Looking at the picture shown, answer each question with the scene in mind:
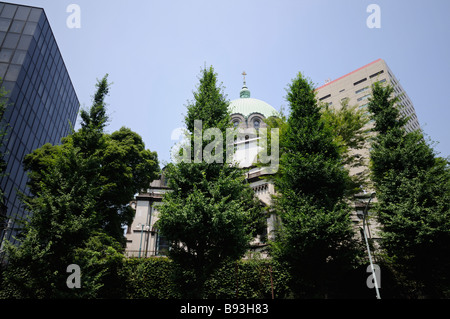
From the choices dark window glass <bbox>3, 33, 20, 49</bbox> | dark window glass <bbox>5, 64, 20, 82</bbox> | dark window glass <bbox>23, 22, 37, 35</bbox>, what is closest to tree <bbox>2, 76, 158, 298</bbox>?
dark window glass <bbox>5, 64, 20, 82</bbox>

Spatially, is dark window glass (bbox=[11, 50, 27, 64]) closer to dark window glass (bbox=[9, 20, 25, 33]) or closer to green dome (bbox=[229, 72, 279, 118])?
dark window glass (bbox=[9, 20, 25, 33])

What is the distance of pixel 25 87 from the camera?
3064 cm

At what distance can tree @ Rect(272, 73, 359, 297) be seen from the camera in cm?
1250

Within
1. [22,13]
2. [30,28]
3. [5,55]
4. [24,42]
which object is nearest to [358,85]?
[30,28]

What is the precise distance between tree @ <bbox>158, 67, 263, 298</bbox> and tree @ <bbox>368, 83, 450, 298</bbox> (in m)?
7.88

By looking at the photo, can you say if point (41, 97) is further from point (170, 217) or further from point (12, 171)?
point (170, 217)

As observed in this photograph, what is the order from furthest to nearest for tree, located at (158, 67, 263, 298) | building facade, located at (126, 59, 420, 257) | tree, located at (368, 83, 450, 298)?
1. building facade, located at (126, 59, 420, 257)
2. tree, located at (368, 83, 450, 298)
3. tree, located at (158, 67, 263, 298)

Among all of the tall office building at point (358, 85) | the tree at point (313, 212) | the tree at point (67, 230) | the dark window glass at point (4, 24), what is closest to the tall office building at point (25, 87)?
the dark window glass at point (4, 24)

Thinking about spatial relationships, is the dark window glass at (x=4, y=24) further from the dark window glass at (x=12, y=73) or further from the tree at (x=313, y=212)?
the tree at (x=313, y=212)

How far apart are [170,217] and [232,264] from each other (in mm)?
8048

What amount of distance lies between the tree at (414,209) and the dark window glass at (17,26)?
130 ft

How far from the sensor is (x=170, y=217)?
11359mm

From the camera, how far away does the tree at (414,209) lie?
12984mm

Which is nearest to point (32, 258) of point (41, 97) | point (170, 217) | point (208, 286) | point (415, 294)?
point (170, 217)
